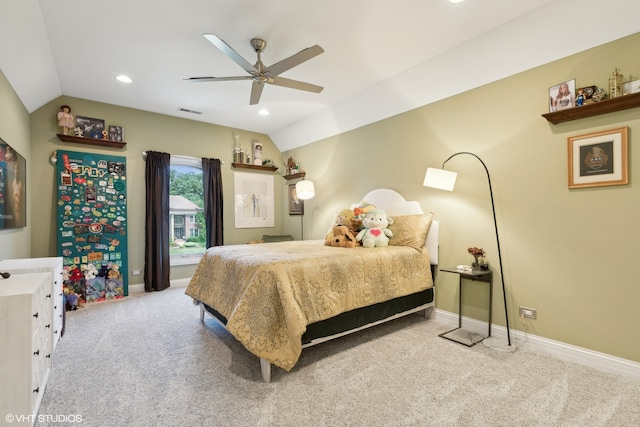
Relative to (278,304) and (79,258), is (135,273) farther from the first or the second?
(278,304)

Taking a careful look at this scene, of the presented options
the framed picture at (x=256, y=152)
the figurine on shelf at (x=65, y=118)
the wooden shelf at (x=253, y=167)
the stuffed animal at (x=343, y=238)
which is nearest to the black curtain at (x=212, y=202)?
the wooden shelf at (x=253, y=167)

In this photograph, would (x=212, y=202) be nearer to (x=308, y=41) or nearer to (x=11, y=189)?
(x=11, y=189)

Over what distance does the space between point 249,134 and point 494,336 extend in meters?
4.97

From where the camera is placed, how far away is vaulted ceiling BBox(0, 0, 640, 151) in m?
2.30

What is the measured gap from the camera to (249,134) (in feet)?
18.7

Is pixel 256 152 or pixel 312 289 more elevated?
pixel 256 152

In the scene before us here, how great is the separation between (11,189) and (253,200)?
339cm

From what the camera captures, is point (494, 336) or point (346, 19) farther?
point (494, 336)

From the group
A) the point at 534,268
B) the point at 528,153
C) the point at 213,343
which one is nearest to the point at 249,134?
the point at 213,343

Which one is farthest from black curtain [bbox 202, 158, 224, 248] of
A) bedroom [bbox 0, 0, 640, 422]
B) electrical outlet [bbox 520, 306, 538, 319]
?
electrical outlet [bbox 520, 306, 538, 319]

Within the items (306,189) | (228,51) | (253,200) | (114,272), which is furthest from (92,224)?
(228,51)

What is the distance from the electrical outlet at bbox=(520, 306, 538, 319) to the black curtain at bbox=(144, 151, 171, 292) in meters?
4.70

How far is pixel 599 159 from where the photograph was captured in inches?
89.3

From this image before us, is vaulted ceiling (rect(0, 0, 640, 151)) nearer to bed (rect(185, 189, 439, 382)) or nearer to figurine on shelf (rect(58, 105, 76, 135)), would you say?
figurine on shelf (rect(58, 105, 76, 135))
